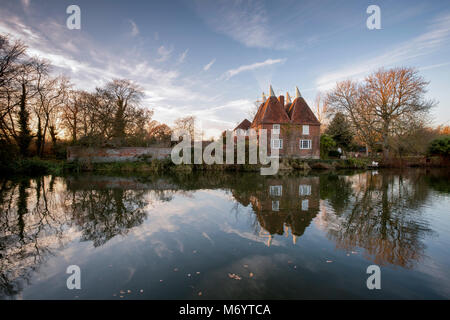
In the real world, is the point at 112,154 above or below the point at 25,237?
above

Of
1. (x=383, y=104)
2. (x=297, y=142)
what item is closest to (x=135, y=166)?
(x=297, y=142)

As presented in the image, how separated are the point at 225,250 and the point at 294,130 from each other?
2513 centimetres

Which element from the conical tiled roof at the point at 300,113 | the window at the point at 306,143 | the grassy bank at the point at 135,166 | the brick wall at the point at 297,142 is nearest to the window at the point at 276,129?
the brick wall at the point at 297,142

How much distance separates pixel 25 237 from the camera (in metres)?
4.49

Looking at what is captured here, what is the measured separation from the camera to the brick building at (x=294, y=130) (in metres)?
27.5

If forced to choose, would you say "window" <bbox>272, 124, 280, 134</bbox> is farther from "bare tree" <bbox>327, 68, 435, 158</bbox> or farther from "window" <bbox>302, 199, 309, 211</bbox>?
"window" <bbox>302, 199, 309, 211</bbox>

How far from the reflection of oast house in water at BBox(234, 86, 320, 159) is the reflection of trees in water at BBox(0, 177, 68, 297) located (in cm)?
2408

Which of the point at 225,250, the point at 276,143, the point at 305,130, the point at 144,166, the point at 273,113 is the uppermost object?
the point at 273,113

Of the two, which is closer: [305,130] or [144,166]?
[144,166]

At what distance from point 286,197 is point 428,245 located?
4.43 metres

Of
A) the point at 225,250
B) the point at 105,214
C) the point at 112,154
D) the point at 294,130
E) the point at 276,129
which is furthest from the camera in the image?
the point at 276,129

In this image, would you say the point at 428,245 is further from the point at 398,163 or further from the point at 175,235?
the point at 398,163

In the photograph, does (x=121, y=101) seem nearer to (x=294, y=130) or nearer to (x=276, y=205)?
(x=294, y=130)
